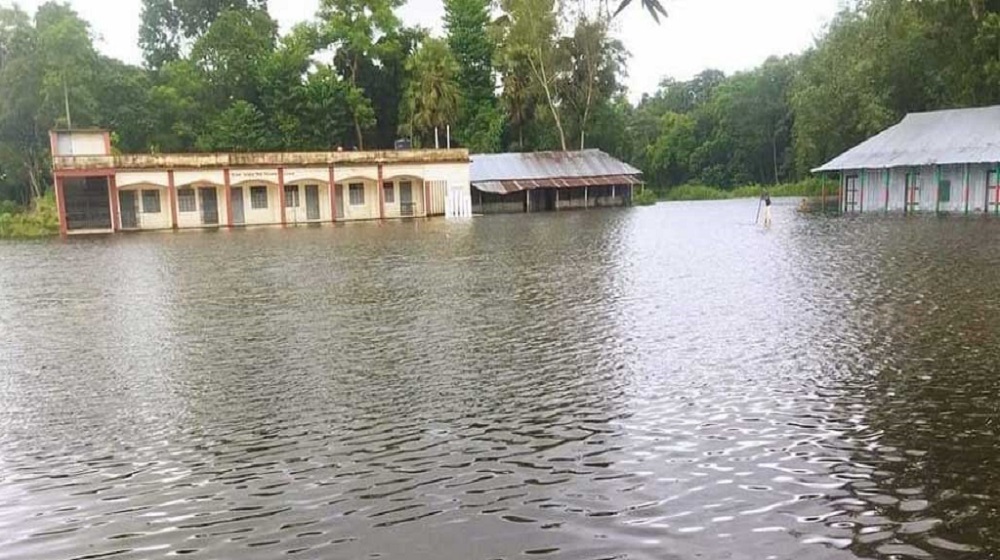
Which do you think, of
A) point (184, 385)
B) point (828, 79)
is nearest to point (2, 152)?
point (828, 79)

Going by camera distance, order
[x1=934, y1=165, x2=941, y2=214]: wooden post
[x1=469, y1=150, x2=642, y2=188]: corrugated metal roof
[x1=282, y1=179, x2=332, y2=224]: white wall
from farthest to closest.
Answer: [x1=469, y1=150, x2=642, y2=188]: corrugated metal roof < [x1=282, y1=179, x2=332, y2=224]: white wall < [x1=934, y1=165, x2=941, y2=214]: wooden post

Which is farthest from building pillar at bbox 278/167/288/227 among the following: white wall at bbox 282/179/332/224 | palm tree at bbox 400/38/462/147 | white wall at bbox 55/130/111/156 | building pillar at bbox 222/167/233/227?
palm tree at bbox 400/38/462/147

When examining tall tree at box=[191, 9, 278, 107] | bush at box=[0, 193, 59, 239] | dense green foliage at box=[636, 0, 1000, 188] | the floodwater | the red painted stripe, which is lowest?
the floodwater

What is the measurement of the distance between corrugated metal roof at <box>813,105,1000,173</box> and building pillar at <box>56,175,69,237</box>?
40.9 m

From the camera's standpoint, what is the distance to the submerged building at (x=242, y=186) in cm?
4769

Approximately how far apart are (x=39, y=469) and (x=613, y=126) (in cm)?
6961

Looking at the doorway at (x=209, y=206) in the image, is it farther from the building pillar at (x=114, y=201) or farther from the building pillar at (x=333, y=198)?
the building pillar at (x=333, y=198)

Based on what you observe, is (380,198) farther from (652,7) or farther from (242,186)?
(652,7)

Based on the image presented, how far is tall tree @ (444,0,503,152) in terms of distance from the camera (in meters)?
67.9

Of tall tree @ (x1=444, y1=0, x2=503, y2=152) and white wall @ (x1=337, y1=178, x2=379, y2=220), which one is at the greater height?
tall tree @ (x1=444, y1=0, x2=503, y2=152)

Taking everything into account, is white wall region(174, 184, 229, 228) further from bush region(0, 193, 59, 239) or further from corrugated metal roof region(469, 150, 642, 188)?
corrugated metal roof region(469, 150, 642, 188)

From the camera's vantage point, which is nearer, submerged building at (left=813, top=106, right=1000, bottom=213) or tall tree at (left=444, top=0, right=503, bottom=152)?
submerged building at (left=813, top=106, right=1000, bottom=213)

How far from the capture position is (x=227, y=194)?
51.0m

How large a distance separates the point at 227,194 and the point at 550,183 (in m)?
21.3
